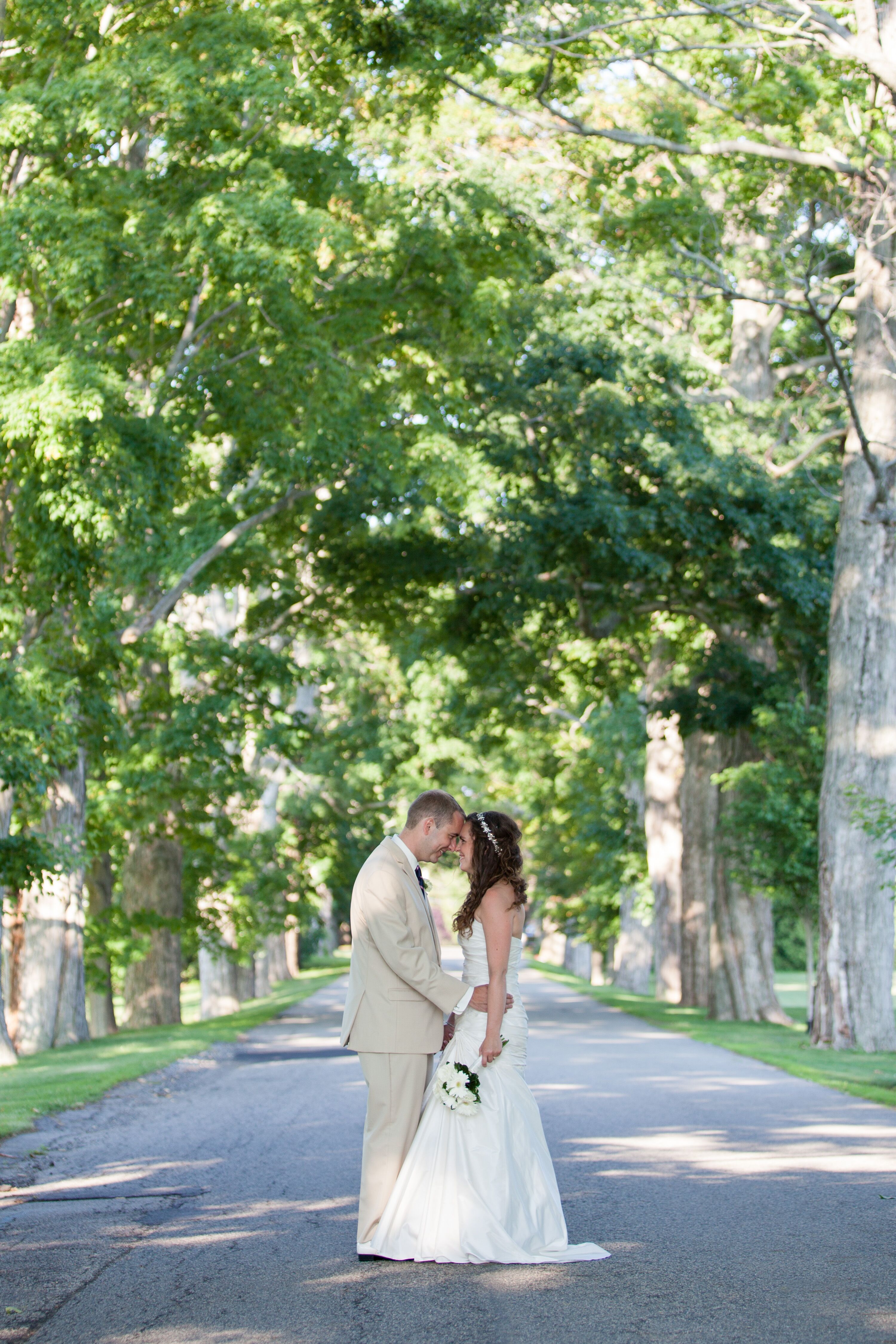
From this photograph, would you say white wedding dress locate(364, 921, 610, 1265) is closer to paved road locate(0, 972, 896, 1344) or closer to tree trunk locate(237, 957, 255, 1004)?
paved road locate(0, 972, 896, 1344)

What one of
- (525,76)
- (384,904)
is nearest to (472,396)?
(525,76)

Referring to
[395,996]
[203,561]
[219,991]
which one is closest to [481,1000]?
[395,996]

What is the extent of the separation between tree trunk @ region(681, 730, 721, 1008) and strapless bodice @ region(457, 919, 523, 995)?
62.5 feet

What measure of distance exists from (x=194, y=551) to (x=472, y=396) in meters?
5.04

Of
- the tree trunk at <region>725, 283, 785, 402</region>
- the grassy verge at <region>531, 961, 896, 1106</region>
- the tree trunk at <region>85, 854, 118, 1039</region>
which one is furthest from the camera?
the tree trunk at <region>725, 283, 785, 402</region>

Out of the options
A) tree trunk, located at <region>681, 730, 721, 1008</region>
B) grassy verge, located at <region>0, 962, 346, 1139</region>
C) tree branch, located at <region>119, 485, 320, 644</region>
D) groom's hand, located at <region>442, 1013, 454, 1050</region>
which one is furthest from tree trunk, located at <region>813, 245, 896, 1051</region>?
groom's hand, located at <region>442, 1013, 454, 1050</region>

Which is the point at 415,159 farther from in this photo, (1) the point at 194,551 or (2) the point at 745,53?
(1) the point at 194,551

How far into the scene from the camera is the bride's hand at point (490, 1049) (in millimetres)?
6500

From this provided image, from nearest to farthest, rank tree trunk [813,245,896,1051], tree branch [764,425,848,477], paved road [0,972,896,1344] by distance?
paved road [0,972,896,1344] → tree trunk [813,245,896,1051] → tree branch [764,425,848,477]

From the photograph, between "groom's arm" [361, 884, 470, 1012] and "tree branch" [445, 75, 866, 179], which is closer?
"groom's arm" [361, 884, 470, 1012]

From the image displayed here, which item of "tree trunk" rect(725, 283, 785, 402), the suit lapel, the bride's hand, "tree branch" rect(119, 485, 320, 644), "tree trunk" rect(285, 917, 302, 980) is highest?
"tree trunk" rect(725, 283, 785, 402)

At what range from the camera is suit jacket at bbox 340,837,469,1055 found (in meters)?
6.41

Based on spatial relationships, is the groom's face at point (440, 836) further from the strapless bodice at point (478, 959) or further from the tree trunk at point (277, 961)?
the tree trunk at point (277, 961)

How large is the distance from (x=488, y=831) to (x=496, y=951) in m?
0.53
